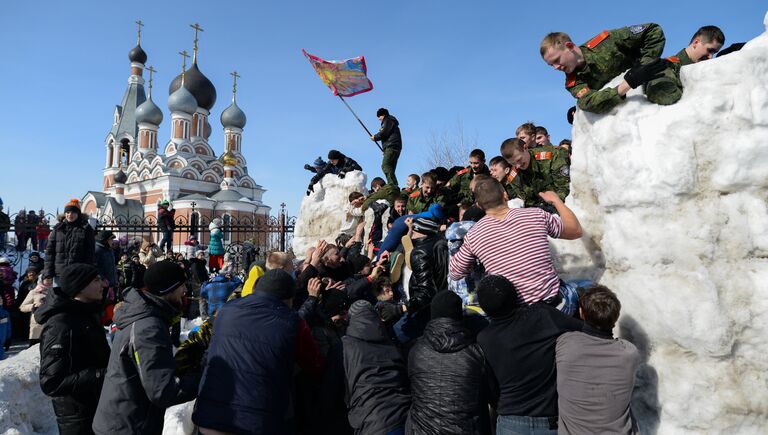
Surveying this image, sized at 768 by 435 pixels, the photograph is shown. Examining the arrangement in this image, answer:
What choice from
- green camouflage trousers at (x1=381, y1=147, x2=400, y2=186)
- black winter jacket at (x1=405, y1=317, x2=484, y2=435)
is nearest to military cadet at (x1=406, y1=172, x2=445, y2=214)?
green camouflage trousers at (x1=381, y1=147, x2=400, y2=186)

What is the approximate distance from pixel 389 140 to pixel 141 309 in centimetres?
676

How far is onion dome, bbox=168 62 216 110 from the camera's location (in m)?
49.0

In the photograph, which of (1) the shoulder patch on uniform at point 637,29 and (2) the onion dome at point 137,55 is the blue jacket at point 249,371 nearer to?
(1) the shoulder patch on uniform at point 637,29

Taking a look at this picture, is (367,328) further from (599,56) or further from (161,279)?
(599,56)

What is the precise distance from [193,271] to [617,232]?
1019 cm

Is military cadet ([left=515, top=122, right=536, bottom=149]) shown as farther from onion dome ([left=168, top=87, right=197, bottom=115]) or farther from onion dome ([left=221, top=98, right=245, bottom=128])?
onion dome ([left=221, top=98, right=245, bottom=128])

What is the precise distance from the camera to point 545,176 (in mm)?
4578

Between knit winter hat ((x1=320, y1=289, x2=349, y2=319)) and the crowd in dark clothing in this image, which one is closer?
the crowd in dark clothing

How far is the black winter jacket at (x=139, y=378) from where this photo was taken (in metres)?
2.54

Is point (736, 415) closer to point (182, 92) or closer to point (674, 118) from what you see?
point (674, 118)

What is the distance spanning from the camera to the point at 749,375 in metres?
2.42

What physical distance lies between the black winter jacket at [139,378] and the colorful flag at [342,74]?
7.89 metres

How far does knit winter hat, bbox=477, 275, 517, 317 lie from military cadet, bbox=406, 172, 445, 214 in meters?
3.98

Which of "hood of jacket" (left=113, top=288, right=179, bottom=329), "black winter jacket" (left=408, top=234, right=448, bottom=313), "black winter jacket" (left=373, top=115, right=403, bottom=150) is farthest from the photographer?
"black winter jacket" (left=373, top=115, right=403, bottom=150)
